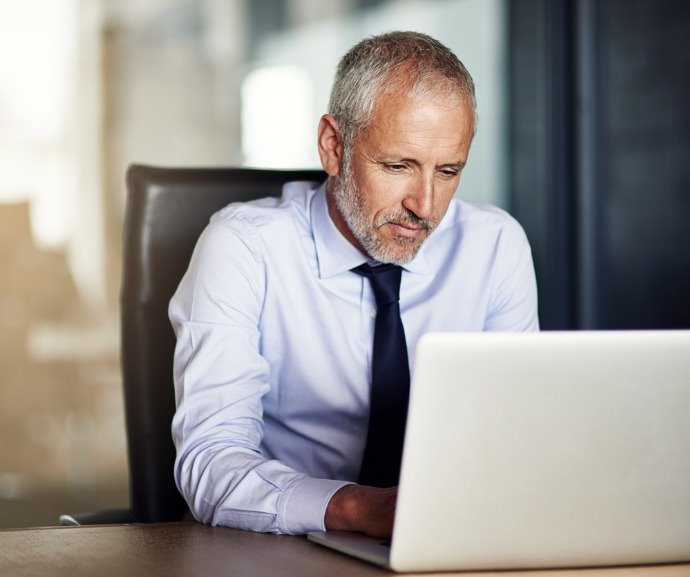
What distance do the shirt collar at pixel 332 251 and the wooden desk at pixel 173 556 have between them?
0.62 m

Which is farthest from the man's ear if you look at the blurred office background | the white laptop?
the blurred office background

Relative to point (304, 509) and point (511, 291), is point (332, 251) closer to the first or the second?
point (511, 291)

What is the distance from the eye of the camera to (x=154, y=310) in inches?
69.8

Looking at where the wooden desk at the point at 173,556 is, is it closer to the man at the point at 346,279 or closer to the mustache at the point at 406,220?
the man at the point at 346,279

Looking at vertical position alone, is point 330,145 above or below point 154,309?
above

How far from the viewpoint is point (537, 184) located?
345cm

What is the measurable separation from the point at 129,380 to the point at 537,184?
2.07 metres

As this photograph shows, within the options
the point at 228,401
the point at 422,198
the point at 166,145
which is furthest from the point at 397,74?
the point at 166,145

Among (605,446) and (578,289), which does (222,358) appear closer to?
(605,446)

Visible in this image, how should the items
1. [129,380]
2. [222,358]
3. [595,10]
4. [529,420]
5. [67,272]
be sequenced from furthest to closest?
1. [595,10]
2. [67,272]
3. [129,380]
4. [222,358]
5. [529,420]

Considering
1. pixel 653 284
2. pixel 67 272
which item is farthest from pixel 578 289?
pixel 67 272

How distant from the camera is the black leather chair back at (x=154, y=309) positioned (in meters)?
1.74

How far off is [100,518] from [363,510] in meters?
0.67

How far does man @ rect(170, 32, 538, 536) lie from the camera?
147 cm
